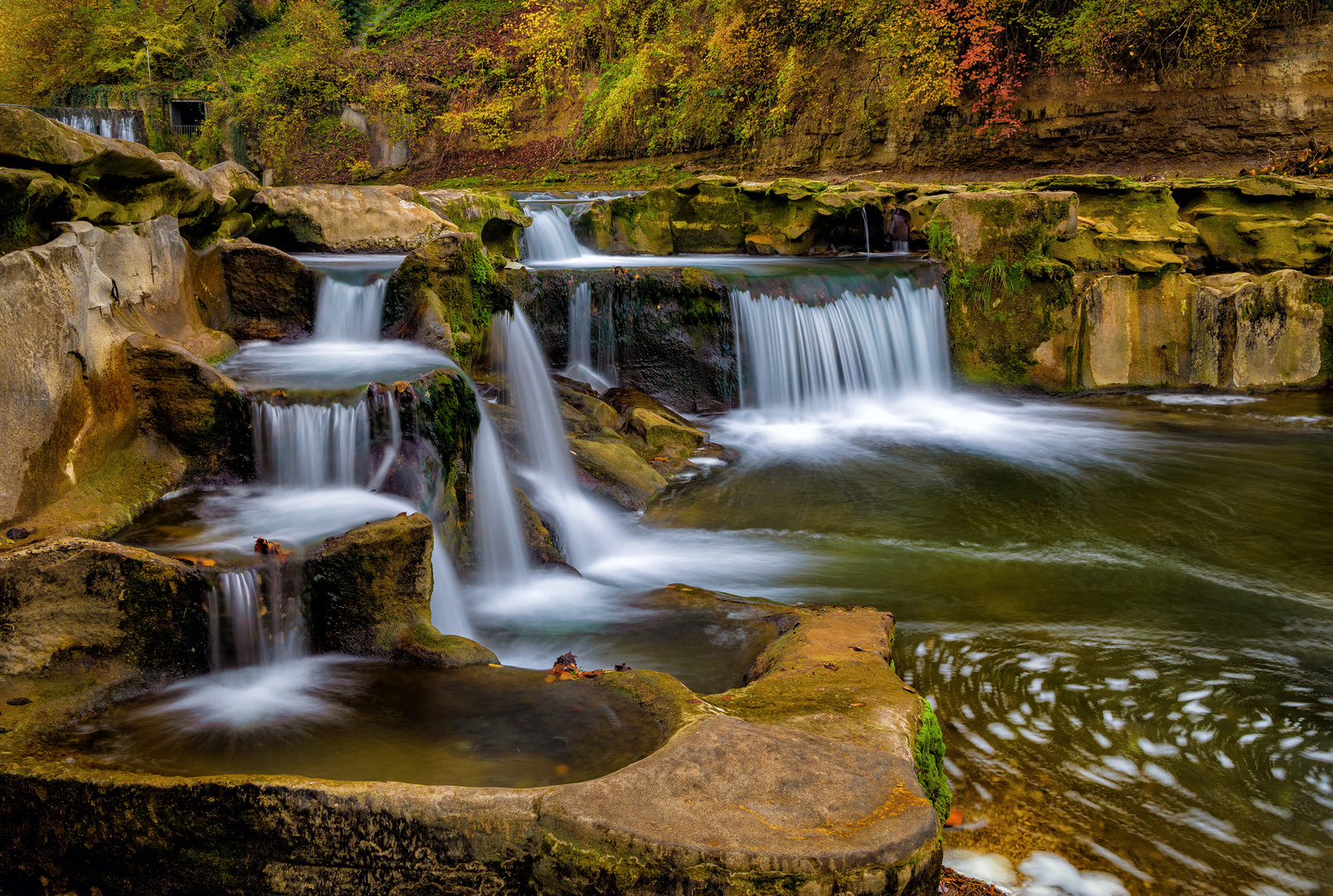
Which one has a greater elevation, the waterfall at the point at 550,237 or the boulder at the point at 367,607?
the waterfall at the point at 550,237

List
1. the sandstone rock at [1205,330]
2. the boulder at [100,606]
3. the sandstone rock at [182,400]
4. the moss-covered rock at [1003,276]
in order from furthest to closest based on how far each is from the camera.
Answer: the moss-covered rock at [1003,276], the sandstone rock at [1205,330], the sandstone rock at [182,400], the boulder at [100,606]

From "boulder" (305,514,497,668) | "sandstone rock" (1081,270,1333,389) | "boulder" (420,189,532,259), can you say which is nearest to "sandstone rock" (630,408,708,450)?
"boulder" (420,189,532,259)

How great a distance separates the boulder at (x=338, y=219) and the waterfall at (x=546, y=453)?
2.39 metres

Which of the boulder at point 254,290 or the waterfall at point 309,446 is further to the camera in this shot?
the boulder at point 254,290

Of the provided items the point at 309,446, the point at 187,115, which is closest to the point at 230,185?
the point at 309,446

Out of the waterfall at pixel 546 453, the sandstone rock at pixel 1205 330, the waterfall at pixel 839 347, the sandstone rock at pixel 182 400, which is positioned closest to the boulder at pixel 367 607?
the sandstone rock at pixel 182 400

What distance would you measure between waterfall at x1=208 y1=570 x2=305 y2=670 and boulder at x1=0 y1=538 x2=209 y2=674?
0.05 meters

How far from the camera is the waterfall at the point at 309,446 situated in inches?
201

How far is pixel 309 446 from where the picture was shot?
5.13 m

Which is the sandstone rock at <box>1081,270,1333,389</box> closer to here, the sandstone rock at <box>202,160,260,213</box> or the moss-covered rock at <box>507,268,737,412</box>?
the moss-covered rock at <box>507,268,737,412</box>

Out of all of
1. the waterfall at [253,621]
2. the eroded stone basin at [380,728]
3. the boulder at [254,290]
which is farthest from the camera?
the boulder at [254,290]

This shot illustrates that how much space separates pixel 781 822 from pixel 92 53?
39713 mm

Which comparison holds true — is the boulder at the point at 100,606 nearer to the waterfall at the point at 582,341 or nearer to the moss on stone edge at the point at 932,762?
the moss on stone edge at the point at 932,762

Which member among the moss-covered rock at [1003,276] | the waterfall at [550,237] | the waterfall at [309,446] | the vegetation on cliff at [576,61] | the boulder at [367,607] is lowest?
the boulder at [367,607]
